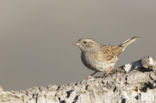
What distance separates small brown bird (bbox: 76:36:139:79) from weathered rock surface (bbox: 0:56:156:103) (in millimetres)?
2773

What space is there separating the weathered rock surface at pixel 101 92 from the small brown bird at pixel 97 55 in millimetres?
2773

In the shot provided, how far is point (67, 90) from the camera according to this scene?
7.16 m

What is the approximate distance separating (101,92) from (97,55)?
3850mm

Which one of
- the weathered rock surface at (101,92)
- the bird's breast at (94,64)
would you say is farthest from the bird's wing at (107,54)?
the weathered rock surface at (101,92)

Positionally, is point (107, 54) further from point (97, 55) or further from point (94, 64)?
point (94, 64)

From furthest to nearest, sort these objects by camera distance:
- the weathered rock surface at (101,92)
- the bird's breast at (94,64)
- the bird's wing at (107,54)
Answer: the bird's wing at (107,54) → the bird's breast at (94,64) → the weathered rock surface at (101,92)

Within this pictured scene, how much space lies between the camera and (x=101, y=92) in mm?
6926

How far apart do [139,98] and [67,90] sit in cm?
113

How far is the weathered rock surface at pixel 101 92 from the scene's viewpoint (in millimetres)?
6754

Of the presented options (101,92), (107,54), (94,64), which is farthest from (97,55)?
(101,92)

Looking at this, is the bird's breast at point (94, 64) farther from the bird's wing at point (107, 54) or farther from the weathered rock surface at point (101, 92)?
the weathered rock surface at point (101, 92)

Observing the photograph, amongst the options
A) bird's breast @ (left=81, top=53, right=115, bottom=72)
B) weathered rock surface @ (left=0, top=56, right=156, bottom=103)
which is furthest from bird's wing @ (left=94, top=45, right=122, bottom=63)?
weathered rock surface @ (left=0, top=56, right=156, bottom=103)

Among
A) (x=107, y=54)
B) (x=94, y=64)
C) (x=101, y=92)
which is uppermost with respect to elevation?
(x=107, y=54)

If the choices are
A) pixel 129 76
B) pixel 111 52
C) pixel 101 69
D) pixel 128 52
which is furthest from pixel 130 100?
pixel 128 52
